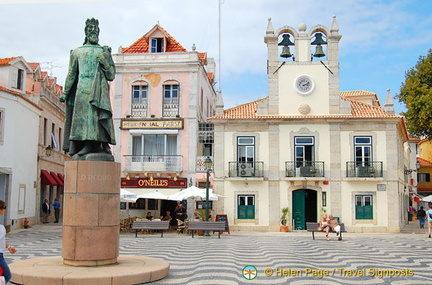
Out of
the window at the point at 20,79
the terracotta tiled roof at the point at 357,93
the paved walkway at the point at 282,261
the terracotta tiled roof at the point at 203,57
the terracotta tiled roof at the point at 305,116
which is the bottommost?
the paved walkway at the point at 282,261

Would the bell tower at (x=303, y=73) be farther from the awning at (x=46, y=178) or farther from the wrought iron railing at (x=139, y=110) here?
the awning at (x=46, y=178)

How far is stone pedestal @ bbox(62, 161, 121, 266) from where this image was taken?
942 cm

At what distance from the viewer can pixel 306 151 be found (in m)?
27.0

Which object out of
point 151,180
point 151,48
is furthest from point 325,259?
point 151,48

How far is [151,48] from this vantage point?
29.4m

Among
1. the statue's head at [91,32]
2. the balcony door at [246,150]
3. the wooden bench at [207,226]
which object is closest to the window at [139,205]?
the balcony door at [246,150]

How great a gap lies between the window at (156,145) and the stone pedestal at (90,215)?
1838 centimetres

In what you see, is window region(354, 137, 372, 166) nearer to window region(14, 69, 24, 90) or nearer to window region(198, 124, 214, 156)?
window region(198, 124, 214, 156)

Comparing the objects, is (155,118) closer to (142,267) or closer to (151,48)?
(151,48)

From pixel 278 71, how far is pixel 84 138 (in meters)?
18.9

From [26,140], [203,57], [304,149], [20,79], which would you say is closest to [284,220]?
[304,149]

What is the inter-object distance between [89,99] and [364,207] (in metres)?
19.4

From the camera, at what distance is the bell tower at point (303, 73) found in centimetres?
2727

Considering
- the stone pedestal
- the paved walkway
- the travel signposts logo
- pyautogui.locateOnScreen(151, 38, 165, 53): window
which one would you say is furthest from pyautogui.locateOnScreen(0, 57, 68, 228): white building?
the travel signposts logo
